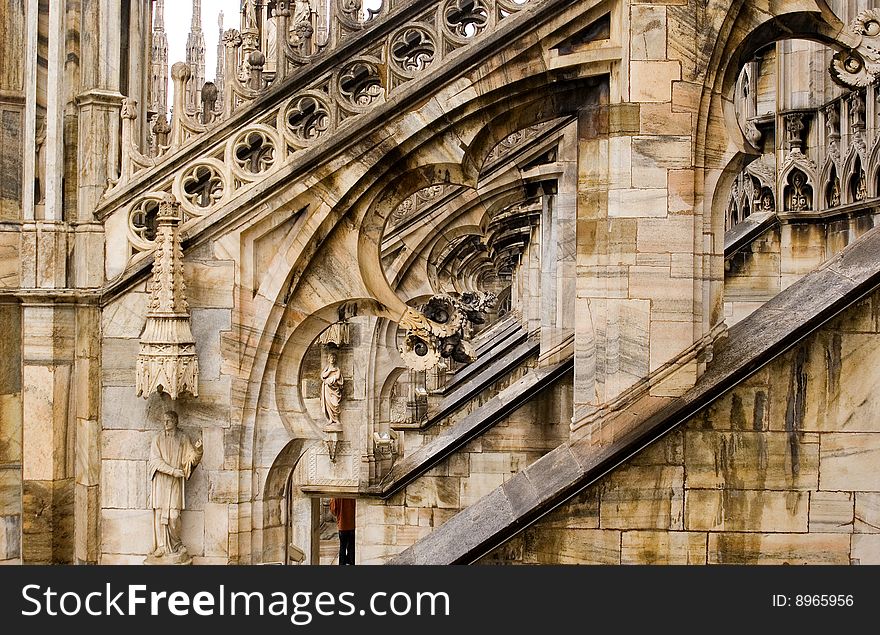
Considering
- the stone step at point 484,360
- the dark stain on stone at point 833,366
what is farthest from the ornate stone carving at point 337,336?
the dark stain on stone at point 833,366

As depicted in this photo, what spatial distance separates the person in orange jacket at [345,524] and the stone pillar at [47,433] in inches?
275

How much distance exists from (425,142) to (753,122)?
19.1 ft

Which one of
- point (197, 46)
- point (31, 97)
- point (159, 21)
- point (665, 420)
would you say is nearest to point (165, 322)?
point (31, 97)

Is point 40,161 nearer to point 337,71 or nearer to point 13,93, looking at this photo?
point 13,93

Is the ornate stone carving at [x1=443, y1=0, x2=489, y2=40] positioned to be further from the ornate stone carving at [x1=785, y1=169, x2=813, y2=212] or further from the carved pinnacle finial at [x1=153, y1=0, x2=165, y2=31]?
the carved pinnacle finial at [x1=153, y1=0, x2=165, y2=31]

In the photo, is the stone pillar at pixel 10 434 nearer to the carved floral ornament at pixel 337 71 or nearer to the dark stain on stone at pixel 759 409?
the carved floral ornament at pixel 337 71

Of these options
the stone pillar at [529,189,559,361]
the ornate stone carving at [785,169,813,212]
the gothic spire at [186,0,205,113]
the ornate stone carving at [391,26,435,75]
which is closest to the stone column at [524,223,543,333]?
the stone pillar at [529,189,559,361]

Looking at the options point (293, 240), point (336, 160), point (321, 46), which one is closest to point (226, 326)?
point (293, 240)

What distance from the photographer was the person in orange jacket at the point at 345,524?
48.7 ft

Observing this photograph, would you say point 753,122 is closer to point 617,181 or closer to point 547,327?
point 547,327

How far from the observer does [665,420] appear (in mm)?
6320

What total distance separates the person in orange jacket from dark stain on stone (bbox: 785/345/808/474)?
9.05 m

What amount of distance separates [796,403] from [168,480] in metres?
3.69
